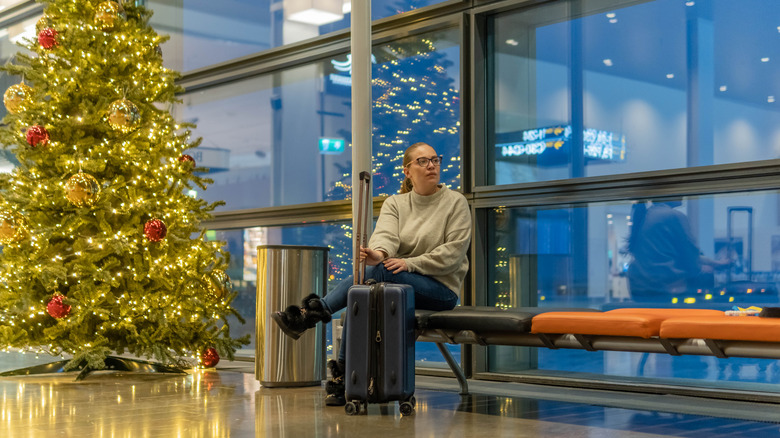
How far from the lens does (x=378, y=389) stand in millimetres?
3906

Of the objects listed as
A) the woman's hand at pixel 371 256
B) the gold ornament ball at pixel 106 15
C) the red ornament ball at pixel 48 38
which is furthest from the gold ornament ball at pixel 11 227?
the woman's hand at pixel 371 256

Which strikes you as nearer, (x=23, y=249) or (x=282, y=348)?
(x=282, y=348)

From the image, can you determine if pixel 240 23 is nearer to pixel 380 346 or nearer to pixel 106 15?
pixel 106 15

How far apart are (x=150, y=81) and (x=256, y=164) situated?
1357 millimetres

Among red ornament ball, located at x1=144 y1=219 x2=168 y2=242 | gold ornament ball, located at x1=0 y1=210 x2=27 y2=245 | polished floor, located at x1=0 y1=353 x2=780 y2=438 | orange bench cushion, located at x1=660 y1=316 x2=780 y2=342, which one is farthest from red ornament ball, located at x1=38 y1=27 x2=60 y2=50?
orange bench cushion, located at x1=660 y1=316 x2=780 y2=342

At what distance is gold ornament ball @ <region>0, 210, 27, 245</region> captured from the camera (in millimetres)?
5926

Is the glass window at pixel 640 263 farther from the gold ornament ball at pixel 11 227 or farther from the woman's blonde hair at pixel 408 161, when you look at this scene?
the gold ornament ball at pixel 11 227

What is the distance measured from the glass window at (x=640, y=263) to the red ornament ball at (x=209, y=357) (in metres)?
2.07

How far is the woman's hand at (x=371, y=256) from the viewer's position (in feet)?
13.5

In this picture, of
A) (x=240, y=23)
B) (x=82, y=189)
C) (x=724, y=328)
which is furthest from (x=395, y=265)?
(x=240, y=23)

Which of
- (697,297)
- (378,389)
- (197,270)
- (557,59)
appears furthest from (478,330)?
(197,270)

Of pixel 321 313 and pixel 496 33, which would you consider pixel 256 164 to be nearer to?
pixel 496 33

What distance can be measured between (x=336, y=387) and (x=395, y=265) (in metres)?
0.69

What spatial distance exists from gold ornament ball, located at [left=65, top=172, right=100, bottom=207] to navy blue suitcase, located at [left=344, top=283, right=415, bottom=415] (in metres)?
2.66
